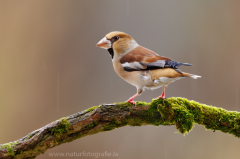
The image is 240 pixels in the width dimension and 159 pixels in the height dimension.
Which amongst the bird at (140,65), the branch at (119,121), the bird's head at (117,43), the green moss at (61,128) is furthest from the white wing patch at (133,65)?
the green moss at (61,128)

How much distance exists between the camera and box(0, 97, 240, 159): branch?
282cm

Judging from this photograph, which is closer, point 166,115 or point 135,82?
point 166,115

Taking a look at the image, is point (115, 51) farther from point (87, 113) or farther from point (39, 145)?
point (39, 145)

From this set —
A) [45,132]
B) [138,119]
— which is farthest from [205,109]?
[45,132]

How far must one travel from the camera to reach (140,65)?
10.5 ft

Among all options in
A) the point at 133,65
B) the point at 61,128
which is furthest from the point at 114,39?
the point at 61,128

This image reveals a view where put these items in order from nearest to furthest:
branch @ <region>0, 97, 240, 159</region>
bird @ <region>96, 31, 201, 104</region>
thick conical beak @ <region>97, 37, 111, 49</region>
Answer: branch @ <region>0, 97, 240, 159</region> → bird @ <region>96, 31, 201, 104</region> → thick conical beak @ <region>97, 37, 111, 49</region>

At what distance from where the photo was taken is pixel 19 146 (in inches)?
110

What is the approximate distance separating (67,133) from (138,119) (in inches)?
38.7

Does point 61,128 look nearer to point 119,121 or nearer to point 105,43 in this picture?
point 119,121

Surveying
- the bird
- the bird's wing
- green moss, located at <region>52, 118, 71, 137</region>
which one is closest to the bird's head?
the bird

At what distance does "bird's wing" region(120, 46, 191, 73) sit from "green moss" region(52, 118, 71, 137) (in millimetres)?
1182

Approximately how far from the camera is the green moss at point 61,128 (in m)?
2.85

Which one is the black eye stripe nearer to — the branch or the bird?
the bird
